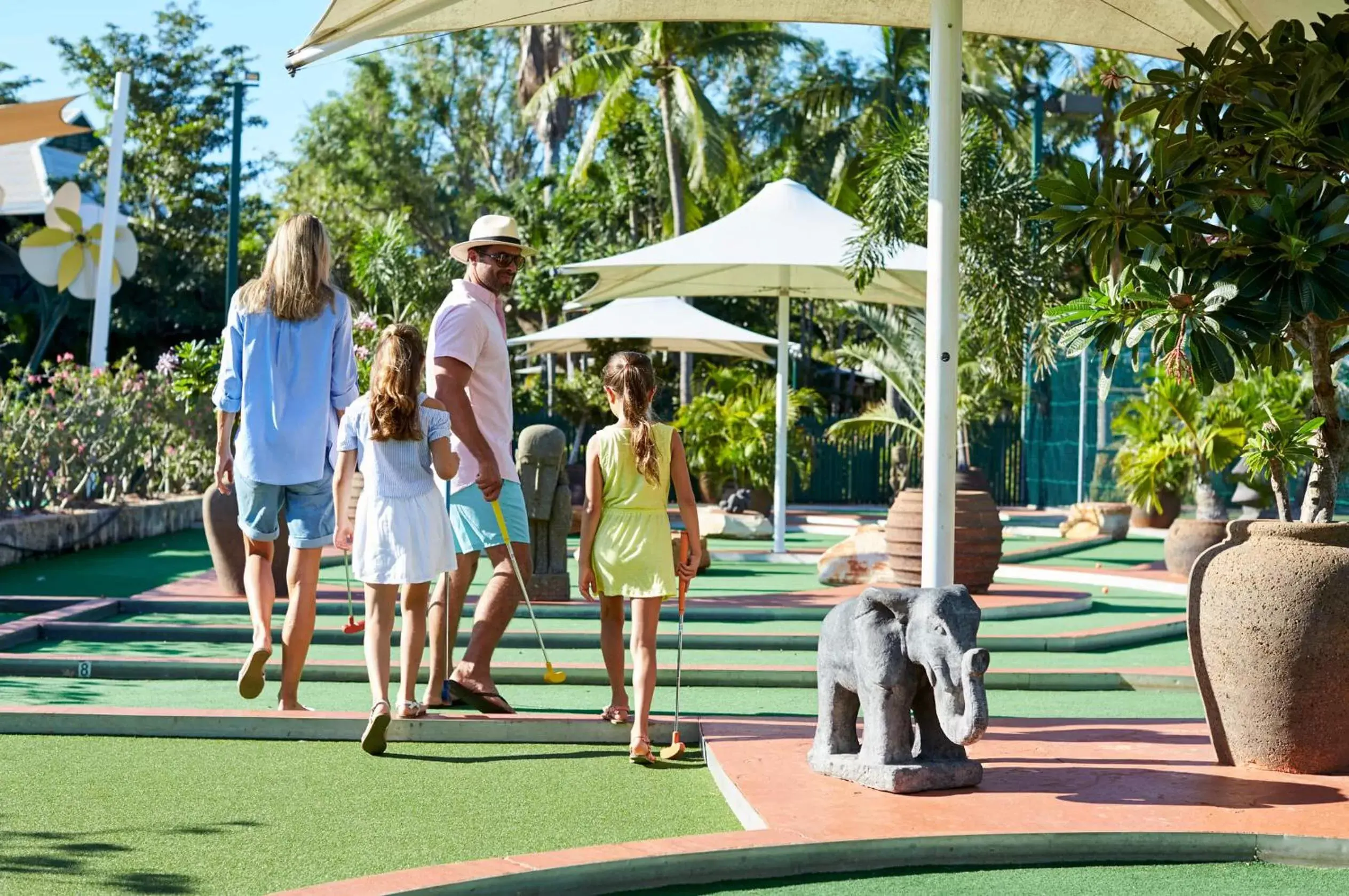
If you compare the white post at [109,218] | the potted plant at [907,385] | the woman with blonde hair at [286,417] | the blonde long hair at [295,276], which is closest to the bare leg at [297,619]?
the woman with blonde hair at [286,417]

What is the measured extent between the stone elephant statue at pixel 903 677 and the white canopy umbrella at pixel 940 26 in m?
0.58

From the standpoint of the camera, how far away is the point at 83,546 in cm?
1383

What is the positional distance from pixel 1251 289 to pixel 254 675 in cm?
381

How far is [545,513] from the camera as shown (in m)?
10.2

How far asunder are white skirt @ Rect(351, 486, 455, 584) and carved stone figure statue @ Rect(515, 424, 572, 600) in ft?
14.4

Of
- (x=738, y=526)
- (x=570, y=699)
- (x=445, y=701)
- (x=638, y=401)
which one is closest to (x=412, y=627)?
(x=445, y=701)

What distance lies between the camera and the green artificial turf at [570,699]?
6746 millimetres

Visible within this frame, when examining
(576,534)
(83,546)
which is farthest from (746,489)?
(83,546)

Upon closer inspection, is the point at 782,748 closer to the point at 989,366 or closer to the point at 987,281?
the point at 987,281

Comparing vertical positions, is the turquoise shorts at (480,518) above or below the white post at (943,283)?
below

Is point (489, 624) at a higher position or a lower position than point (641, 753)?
higher

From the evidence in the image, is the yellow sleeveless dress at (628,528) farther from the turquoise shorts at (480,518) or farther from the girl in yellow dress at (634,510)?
the turquoise shorts at (480,518)

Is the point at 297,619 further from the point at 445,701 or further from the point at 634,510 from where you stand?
the point at 634,510

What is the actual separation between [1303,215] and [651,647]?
8.68 ft
